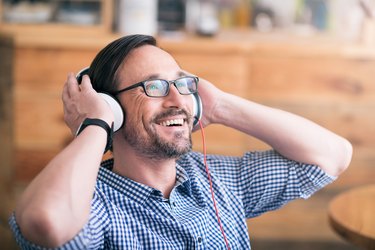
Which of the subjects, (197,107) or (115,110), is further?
(197,107)

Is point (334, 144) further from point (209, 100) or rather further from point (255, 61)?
point (255, 61)

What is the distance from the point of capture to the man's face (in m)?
1.47

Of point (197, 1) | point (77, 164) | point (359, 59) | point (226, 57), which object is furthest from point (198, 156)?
point (197, 1)

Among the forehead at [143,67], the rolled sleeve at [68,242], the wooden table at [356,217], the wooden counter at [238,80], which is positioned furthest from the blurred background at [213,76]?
the rolled sleeve at [68,242]

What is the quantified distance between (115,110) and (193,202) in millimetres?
274

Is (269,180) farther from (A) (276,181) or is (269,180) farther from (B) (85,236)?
(B) (85,236)

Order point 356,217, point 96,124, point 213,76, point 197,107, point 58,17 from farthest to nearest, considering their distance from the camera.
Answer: point 58,17 < point 213,76 < point 356,217 < point 197,107 < point 96,124

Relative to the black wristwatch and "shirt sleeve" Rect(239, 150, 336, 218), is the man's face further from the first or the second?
"shirt sleeve" Rect(239, 150, 336, 218)

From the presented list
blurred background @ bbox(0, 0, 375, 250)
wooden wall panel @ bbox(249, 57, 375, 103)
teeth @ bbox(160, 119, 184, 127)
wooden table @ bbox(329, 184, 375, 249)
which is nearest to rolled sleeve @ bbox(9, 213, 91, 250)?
teeth @ bbox(160, 119, 184, 127)

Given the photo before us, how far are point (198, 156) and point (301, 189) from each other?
0.25m

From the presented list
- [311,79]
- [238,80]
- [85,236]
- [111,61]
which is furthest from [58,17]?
[85,236]

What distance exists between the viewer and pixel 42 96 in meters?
3.01

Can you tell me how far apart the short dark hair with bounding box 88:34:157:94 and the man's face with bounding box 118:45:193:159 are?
0.01 metres

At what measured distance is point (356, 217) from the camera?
1.96 m
